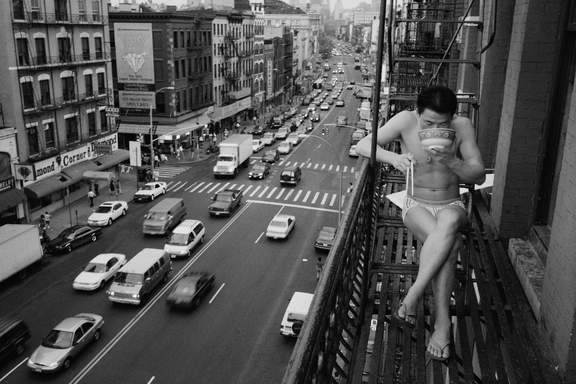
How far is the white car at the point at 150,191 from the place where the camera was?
43.9 meters

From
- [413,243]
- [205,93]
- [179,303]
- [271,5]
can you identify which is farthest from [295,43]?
[413,243]

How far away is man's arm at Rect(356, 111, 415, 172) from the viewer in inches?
215

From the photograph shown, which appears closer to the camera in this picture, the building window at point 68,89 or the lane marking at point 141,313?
the lane marking at point 141,313

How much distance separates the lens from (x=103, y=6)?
45.2 m

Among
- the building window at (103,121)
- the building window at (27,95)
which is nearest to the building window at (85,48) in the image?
the building window at (103,121)

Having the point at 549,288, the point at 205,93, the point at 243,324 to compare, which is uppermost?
the point at 549,288

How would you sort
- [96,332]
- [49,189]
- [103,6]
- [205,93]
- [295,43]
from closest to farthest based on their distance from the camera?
[96,332] → [49,189] → [103,6] → [205,93] → [295,43]

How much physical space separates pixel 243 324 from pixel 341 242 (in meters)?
20.4

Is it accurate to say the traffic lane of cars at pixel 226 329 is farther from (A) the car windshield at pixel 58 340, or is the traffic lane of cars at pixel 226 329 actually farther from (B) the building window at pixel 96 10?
(B) the building window at pixel 96 10

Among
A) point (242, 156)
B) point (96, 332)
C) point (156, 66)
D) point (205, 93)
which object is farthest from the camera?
point (205, 93)

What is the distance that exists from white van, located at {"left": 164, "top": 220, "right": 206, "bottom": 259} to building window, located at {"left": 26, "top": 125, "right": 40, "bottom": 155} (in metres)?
11.9

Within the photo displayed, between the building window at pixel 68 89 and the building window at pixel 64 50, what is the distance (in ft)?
4.46

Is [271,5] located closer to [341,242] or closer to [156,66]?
[156,66]

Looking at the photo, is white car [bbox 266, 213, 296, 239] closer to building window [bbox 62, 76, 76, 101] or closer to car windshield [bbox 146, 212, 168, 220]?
car windshield [bbox 146, 212, 168, 220]
